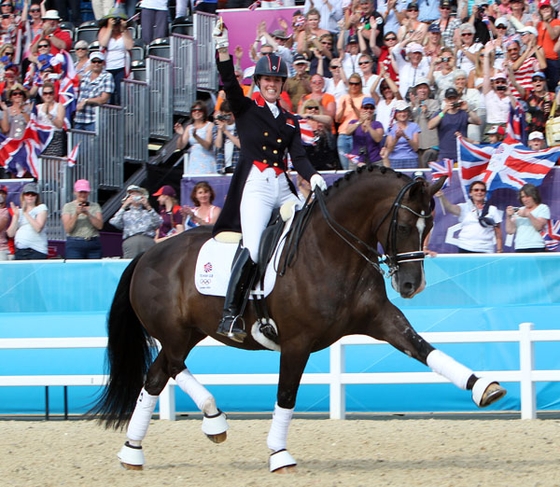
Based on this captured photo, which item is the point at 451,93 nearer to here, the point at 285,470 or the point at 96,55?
the point at 96,55

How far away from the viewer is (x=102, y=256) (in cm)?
1356

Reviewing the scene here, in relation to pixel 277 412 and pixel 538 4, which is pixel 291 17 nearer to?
pixel 538 4

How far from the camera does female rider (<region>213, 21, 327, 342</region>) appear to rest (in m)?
7.15

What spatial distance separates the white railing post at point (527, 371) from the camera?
376 inches

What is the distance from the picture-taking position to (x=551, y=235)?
11.4 meters

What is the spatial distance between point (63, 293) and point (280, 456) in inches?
206

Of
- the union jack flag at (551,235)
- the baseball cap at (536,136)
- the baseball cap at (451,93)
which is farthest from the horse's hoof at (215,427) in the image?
the baseball cap at (451,93)

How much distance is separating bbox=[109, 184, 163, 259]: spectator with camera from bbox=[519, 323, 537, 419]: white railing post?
15.6ft

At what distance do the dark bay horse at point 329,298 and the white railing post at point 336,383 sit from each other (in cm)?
252

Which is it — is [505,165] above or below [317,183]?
below

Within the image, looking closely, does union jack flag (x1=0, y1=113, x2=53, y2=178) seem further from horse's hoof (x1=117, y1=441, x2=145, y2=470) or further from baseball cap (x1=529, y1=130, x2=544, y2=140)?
horse's hoof (x1=117, y1=441, x2=145, y2=470)

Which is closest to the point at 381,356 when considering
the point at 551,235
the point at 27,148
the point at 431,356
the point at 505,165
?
the point at 551,235

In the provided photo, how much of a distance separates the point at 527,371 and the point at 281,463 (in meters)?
3.57

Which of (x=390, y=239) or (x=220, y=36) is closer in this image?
(x=390, y=239)
